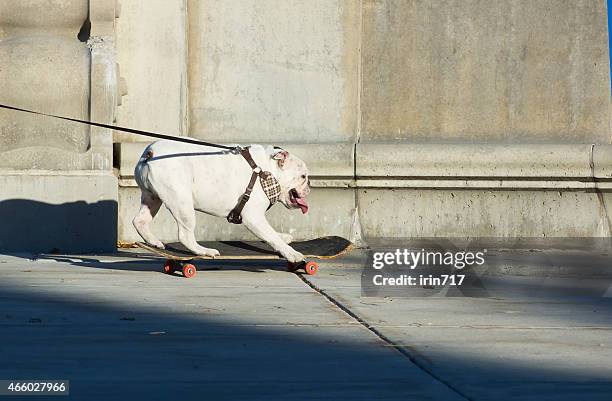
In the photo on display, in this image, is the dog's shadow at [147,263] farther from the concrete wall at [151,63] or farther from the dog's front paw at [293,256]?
the concrete wall at [151,63]

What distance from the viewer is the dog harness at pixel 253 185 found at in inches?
298

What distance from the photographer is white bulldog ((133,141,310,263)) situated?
7.56 m

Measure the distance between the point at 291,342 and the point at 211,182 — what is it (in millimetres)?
3210

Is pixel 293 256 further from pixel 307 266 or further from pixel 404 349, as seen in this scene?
pixel 404 349

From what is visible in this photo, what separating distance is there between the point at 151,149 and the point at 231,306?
7.27 feet

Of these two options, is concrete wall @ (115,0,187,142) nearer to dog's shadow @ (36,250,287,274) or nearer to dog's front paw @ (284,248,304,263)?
dog's shadow @ (36,250,287,274)

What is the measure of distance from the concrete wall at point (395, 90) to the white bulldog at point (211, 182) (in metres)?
2.59

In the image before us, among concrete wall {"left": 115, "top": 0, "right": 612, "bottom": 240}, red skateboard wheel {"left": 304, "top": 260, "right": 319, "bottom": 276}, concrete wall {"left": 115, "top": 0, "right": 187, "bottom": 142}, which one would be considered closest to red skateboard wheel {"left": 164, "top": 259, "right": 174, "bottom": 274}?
red skateboard wheel {"left": 304, "top": 260, "right": 319, "bottom": 276}

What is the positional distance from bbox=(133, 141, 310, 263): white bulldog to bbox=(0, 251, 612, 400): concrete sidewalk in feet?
2.08

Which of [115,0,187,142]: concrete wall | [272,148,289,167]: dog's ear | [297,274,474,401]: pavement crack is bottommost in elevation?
[297,274,474,401]: pavement crack

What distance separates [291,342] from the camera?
452 cm

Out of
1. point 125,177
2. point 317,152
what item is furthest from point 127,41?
point 317,152

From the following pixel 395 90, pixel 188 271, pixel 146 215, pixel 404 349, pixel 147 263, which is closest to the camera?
pixel 404 349

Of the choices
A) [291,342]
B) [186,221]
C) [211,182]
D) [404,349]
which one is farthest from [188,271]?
[404,349]
